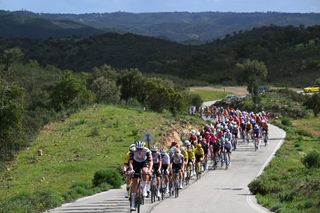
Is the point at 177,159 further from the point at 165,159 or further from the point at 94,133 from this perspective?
the point at 94,133

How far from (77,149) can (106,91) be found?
44741 mm

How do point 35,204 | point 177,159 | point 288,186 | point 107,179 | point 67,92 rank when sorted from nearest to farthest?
point 35,204 → point 177,159 → point 288,186 → point 107,179 → point 67,92

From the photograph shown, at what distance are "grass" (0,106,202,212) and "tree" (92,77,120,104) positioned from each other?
84.6 feet

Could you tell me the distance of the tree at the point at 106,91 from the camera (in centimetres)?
8212

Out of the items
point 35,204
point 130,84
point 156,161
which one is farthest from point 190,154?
point 130,84

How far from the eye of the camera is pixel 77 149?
128 ft

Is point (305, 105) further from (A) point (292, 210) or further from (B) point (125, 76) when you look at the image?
(A) point (292, 210)

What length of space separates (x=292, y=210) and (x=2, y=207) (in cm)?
791

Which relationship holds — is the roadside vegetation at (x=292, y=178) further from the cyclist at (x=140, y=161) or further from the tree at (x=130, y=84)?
the tree at (x=130, y=84)

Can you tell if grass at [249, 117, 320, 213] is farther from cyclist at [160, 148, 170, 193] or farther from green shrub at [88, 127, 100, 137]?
green shrub at [88, 127, 100, 137]

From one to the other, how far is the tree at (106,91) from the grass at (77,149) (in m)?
25.8

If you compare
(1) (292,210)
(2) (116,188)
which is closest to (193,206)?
(1) (292,210)

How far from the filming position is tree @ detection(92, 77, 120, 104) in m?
82.1

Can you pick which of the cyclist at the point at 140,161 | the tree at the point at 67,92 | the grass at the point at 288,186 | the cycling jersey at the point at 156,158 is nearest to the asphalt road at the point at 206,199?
the grass at the point at 288,186
